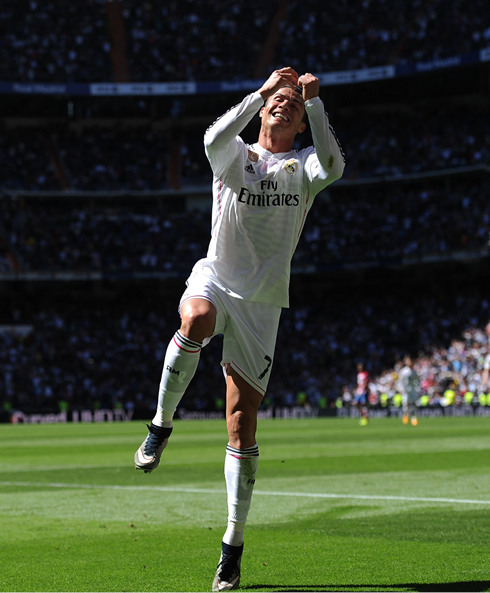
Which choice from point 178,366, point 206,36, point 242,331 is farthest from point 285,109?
point 206,36

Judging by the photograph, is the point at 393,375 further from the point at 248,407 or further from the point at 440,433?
the point at 248,407

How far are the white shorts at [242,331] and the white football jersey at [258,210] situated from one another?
77 millimetres

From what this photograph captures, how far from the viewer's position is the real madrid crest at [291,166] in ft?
18.5

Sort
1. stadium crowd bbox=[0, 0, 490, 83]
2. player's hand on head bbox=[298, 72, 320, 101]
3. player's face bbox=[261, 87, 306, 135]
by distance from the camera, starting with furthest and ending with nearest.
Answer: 1. stadium crowd bbox=[0, 0, 490, 83]
2. player's face bbox=[261, 87, 306, 135]
3. player's hand on head bbox=[298, 72, 320, 101]

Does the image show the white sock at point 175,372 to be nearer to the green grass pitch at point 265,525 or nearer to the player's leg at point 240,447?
the player's leg at point 240,447

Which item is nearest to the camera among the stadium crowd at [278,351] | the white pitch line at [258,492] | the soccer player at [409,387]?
the white pitch line at [258,492]

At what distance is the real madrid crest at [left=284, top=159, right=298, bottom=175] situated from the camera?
5652 millimetres

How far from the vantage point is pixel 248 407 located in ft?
17.8

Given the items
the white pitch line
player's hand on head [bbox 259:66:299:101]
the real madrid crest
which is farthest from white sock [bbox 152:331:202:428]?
the white pitch line

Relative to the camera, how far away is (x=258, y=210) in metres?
5.61

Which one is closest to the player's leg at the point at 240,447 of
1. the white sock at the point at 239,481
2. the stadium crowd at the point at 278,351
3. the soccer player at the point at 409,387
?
the white sock at the point at 239,481

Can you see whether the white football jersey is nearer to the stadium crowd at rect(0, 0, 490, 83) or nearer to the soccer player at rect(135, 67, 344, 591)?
the soccer player at rect(135, 67, 344, 591)

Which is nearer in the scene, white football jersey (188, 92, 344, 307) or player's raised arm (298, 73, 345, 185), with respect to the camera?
player's raised arm (298, 73, 345, 185)

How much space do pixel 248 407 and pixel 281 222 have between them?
126 centimetres
